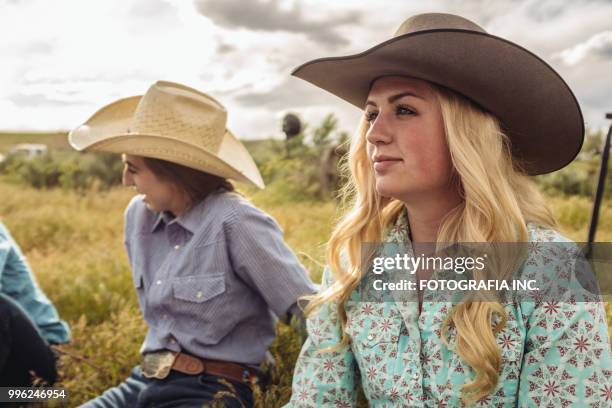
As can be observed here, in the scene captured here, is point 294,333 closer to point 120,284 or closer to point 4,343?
point 4,343

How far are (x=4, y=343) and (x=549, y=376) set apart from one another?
2.71 m

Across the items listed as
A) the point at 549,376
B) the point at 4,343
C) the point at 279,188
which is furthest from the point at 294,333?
the point at 279,188

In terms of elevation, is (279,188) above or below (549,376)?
above

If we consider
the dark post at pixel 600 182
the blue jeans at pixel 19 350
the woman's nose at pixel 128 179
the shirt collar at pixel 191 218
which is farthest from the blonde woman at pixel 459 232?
the blue jeans at pixel 19 350

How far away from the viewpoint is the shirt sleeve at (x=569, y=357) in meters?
1.79

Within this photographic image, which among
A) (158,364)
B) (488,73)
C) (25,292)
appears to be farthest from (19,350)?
(488,73)

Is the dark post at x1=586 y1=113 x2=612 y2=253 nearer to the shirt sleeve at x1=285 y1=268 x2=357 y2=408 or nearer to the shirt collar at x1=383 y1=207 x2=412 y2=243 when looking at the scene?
the shirt collar at x1=383 y1=207 x2=412 y2=243

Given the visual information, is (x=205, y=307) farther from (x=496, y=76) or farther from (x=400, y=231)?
(x=496, y=76)

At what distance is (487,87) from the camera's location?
79.4 inches

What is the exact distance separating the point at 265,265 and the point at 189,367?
0.57 meters

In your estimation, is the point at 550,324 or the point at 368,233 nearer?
the point at 550,324

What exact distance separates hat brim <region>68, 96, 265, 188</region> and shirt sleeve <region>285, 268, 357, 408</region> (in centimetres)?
109

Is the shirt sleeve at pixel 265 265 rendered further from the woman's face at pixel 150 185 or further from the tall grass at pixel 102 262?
the woman's face at pixel 150 185

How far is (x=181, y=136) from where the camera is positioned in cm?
313
